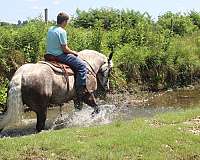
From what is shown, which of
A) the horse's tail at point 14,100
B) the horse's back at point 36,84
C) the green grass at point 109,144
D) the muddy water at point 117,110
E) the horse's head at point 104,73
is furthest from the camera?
the horse's head at point 104,73

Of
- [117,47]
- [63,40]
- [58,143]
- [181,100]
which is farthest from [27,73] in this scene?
[117,47]

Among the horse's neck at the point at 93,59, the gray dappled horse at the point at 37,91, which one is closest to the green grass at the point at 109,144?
the gray dappled horse at the point at 37,91

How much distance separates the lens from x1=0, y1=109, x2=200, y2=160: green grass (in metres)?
9.55

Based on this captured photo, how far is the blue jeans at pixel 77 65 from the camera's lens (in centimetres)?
1370

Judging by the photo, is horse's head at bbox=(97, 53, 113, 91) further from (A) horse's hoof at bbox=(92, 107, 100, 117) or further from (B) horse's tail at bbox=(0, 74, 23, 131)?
(B) horse's tail at bbox=(0, 74, 23, 131)

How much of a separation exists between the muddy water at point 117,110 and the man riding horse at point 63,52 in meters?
1.19

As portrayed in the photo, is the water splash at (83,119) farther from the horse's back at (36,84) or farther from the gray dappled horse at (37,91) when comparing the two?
the horse's back at (36,84)

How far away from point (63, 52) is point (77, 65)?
21.2 inches

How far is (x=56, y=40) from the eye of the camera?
44.1 ft

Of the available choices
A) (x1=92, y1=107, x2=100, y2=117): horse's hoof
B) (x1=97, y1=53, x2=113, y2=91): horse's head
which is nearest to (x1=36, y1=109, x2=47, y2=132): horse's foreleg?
(x1=92, y1=107, x2=100, y2=117): horse's hoof

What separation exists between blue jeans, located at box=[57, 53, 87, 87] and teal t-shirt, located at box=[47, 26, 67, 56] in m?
0.20

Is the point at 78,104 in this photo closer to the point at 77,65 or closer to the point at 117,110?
the point at 77,65

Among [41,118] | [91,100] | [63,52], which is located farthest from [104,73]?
[41,118]

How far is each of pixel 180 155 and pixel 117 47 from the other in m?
14.1
